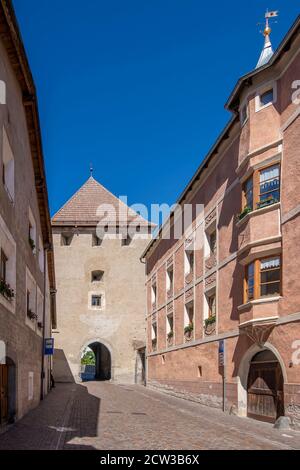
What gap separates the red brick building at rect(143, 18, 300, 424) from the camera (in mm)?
14992

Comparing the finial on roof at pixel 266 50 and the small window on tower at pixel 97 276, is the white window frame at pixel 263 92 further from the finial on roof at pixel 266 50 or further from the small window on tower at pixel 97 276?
the small window on tower at pixel 97 276

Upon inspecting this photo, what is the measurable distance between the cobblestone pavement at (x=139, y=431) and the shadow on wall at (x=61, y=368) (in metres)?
23.7

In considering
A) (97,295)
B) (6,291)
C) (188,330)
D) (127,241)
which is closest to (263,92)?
(6,291)

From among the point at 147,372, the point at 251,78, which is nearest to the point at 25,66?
the point at 251,78

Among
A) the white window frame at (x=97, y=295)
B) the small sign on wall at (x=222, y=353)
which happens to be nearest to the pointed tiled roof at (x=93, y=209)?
the white window frame at (x=97, y=295)

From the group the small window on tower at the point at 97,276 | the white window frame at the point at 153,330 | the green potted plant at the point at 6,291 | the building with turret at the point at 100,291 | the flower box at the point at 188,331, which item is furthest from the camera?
the small window on tower at the point at 97,276

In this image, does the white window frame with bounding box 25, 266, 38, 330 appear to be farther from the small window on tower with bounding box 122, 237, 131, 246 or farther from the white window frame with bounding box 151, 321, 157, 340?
the small window on tower with bounding box 122, 237, 131, 246

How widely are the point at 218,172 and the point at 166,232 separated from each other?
10.9 metres

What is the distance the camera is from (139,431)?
1344 cm

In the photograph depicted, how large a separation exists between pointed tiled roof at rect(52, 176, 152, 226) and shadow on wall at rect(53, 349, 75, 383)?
1073 cm

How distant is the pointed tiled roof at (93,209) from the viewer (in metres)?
46.6

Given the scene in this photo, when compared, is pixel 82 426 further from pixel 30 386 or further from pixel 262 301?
pixel 262 301
